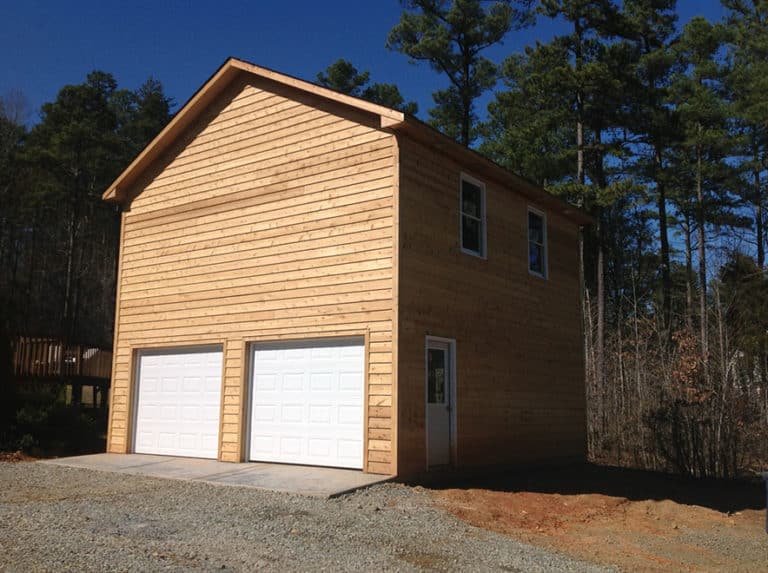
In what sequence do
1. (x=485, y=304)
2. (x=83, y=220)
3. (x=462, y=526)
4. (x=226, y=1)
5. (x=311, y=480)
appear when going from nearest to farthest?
(x=462, y=526) → (x=311, y=480) → (x=485, y=304) → (x=226, y=1) → (x=83, y=220)

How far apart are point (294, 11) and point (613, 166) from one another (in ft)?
60.6

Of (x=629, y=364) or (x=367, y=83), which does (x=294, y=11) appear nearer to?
(x=629, y=364)

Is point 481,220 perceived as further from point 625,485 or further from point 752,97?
point 752,97

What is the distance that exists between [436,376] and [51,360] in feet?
37.9

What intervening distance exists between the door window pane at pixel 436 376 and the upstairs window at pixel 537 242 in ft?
13.1

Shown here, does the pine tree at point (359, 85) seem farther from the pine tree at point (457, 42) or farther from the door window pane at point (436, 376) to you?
the door window pane at point (436, 376)

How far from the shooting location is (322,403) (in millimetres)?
10805

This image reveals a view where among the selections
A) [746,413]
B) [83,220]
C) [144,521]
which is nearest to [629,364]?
[746,413]

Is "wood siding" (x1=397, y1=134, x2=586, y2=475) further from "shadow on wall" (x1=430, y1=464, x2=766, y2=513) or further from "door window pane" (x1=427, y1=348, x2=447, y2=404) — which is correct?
"shadow on wall" (x1=430, y1=464, x2=766, y2=513)

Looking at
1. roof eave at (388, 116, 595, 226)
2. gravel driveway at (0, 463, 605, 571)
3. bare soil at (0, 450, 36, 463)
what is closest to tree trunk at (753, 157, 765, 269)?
roof eave at (388, 116, 595, 226)

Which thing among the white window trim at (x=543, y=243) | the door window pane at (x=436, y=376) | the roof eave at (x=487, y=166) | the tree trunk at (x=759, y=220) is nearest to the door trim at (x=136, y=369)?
the door window pane at (x=436, y=376)

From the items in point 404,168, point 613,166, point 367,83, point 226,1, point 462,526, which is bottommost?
point 462,526

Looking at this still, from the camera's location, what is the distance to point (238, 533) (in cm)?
678

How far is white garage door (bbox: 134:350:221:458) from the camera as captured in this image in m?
12.2
